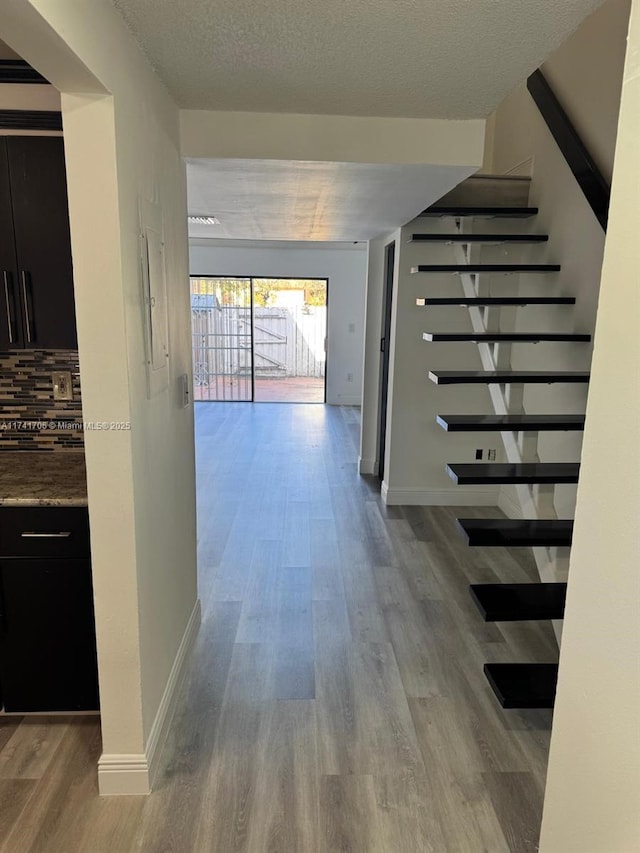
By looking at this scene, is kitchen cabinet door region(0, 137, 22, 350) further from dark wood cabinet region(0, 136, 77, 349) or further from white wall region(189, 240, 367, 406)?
white wall region(189, 240, 367, 406)

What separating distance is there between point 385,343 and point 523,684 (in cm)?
339

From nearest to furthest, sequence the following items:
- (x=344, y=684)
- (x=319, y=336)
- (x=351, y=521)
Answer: (x=344, y=684) → (x=351, y=521) → (x=319, y=336)

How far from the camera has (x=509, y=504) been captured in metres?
4.14

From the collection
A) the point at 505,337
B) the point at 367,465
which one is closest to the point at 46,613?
the point at 505,337

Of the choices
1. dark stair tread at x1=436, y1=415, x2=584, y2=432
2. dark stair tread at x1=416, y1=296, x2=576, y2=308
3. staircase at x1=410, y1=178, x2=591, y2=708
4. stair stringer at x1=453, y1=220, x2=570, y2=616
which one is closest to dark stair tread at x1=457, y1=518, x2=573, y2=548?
staircase at x1=410, y1=178, x2=591, y2=708

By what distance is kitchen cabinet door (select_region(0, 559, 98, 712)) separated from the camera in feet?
6.05

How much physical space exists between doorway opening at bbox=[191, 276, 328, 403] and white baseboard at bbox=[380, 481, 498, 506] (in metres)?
4.62

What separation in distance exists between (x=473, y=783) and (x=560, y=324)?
86.5 inches

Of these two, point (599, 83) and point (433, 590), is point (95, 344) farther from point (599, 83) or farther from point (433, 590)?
point (599, 83)

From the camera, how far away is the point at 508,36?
147 centimetres

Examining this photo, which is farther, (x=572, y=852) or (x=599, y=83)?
(x=599, y=83)

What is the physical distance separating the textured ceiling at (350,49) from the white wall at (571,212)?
116 centimetres

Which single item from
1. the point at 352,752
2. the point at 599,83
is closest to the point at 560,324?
the point at 599,83

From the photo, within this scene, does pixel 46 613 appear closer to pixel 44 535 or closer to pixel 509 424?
pixel 44 535
